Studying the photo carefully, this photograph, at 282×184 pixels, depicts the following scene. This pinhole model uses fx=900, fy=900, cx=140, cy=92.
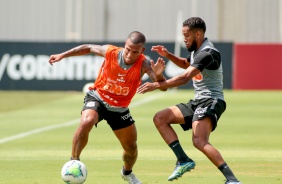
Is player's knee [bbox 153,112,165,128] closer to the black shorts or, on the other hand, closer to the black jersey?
the black shorts

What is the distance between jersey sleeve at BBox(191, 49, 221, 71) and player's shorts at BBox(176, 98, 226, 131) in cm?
49

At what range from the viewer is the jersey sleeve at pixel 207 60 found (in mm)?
12055

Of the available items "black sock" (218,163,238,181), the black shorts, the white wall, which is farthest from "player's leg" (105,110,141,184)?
the white wall

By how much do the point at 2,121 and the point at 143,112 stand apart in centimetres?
481

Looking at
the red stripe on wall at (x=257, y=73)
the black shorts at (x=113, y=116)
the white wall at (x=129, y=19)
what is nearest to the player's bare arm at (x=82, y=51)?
the black shorts at (x=113, y=116)

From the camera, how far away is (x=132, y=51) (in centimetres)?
1229

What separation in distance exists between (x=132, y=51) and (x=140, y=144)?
22.3 feet

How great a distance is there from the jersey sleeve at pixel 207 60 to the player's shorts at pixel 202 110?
0.49 meters

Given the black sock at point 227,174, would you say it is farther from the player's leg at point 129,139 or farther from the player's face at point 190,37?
the player's face at point 190,37

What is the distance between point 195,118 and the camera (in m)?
12.3

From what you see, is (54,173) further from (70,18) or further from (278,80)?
(70,18)

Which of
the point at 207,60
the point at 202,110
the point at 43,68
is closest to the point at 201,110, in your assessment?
the point at 202,110

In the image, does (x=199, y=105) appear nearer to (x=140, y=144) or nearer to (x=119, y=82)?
(x=119, y=82)

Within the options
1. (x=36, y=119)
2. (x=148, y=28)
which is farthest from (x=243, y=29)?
(x=36, y=119)
